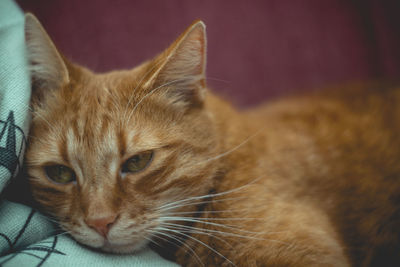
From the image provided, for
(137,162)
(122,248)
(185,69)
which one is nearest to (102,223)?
(122,248)

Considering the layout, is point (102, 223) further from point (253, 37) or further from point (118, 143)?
point (253, 37)

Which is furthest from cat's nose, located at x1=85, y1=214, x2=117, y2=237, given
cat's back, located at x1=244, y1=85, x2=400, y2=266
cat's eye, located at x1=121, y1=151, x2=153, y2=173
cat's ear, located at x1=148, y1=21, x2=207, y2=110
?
cat's back, located at x1=244, y1=85, x2=400, y2=266

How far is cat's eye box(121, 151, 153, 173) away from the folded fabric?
265 mm

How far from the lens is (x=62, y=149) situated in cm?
104

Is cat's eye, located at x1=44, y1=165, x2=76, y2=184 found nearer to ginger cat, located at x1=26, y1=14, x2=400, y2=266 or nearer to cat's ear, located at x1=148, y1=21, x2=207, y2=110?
ginger cat, located at x1=26, y1=14, x2=400, y2=266

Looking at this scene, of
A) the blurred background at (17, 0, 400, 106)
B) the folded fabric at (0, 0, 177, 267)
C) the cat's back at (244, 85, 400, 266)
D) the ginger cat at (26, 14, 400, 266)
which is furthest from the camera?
the blurred background at (17, 0, 400, 106)

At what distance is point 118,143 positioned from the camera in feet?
3.33

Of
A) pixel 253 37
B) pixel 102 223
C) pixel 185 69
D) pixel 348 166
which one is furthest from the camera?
pixel 253 37

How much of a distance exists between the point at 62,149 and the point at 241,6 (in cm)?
146

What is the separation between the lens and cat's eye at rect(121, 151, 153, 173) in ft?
3.40

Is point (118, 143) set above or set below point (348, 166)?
above

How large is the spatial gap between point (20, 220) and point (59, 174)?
18cm

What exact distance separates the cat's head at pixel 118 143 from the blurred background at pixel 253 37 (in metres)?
0.72

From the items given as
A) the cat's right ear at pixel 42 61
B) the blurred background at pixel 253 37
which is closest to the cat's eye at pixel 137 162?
the cat's right ear at pixel 42 61
